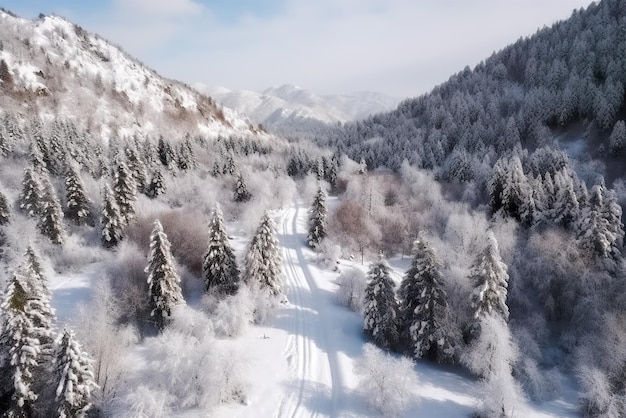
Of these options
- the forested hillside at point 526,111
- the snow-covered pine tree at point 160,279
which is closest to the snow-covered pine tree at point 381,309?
the snow-covered pine tree at point 160,279

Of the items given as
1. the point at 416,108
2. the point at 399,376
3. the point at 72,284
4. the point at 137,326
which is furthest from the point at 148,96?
the point at 399,376

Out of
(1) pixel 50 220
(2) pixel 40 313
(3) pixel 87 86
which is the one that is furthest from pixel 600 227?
(3) pixel 87 86

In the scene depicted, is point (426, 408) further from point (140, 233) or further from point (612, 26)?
point (612, 26)

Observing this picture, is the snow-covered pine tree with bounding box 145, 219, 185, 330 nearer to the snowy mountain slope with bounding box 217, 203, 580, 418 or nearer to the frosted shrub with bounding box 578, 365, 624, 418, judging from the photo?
the snowy mountain slope with bounding box 217, 203, 580, 418

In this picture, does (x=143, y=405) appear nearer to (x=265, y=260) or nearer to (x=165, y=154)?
(x=265, y=260)

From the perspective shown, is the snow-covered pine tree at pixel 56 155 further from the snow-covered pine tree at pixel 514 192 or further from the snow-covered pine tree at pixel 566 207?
the snow-covered pine tree at pixel 566 207
